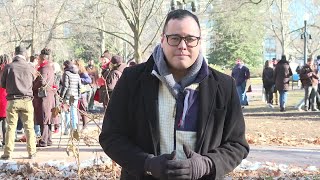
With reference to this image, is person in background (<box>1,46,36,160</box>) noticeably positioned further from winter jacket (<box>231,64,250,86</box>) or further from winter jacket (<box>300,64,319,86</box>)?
winter jacket (<box>231,64,250,86</box>)

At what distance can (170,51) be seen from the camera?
2.54 meters

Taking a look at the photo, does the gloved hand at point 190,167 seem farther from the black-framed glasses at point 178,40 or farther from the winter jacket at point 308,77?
the winter jacket at point 308,77

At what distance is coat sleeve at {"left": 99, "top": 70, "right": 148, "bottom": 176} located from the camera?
8.19ft

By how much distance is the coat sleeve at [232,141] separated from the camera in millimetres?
2529

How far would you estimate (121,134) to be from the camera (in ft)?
8.48

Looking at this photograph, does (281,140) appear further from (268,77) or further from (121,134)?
(268,77)

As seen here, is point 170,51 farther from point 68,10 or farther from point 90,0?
point 68,10

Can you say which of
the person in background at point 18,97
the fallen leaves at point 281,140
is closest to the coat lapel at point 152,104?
the person in background at point 18,97

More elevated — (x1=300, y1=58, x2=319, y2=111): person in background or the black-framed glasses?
the black-framed glasses

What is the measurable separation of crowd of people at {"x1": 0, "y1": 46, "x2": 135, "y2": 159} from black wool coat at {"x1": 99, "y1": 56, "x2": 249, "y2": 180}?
406 cm

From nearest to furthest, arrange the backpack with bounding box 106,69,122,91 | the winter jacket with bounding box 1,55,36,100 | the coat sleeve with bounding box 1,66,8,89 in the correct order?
the winter jacket with bounding box 1,55,36,100, the coat sleeve with bounding box 1,66,8,89, the backpack with bounding box 106,69,122,91

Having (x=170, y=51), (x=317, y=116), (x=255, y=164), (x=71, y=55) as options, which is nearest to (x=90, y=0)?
(x=317, y=116)

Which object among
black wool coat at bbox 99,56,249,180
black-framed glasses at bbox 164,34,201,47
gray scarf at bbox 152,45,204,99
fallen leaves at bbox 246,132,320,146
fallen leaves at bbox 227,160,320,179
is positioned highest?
black-framed glasses at bbox 164,34,201,47

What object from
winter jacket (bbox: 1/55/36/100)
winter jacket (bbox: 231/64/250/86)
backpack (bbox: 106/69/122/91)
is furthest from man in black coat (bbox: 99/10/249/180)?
winter jacket (bbox: 231/64/250/86)
